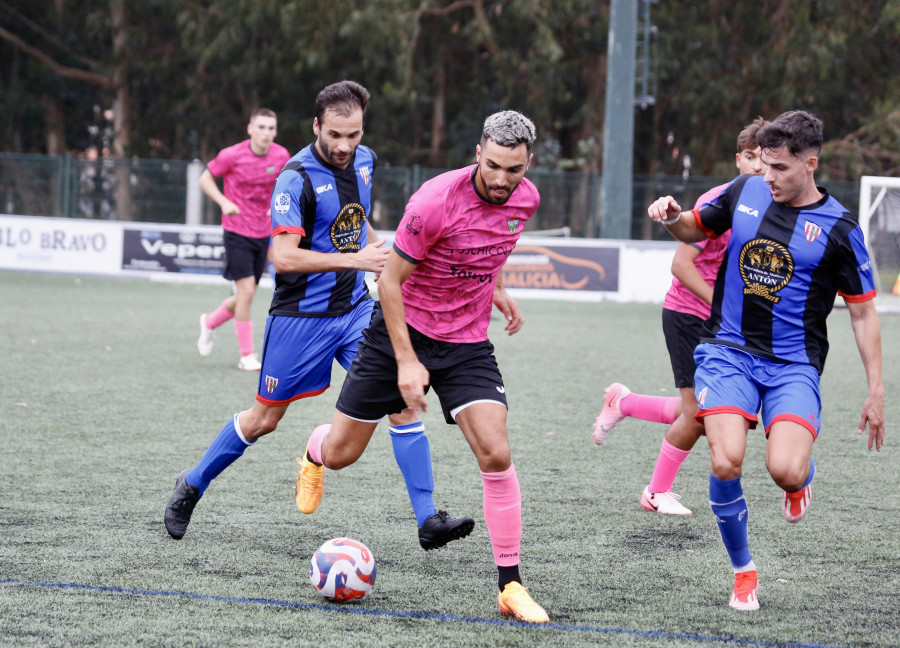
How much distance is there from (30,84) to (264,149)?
28.9 m

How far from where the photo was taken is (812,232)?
13.5 feet

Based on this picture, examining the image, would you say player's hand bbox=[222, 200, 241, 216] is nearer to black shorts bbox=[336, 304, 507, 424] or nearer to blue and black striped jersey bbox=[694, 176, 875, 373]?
black shorts bbox=[336, 304, 507, 424]

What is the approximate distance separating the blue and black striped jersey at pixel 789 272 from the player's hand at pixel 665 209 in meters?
0.28

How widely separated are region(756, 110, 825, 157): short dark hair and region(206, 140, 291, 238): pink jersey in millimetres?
6255

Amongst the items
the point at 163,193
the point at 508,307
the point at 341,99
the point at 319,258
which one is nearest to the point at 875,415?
the point at 508,307

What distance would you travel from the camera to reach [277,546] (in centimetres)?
469

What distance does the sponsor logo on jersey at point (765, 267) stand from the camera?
4.15 m

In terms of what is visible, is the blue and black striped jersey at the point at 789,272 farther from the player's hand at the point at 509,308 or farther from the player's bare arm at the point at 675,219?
the player's hand at the point at 509,308

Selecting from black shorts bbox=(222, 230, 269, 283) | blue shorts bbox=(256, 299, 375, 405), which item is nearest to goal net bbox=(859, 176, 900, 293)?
black shorts bbox=(222, 230, 269, 283)

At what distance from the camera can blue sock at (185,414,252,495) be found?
4.91 metres

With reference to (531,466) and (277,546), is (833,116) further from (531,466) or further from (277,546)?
(277,546)

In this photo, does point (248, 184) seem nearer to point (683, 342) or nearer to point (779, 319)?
point (683, 342)

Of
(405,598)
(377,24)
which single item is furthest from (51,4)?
(405,598)

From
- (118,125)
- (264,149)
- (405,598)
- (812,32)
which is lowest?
(405,598)
